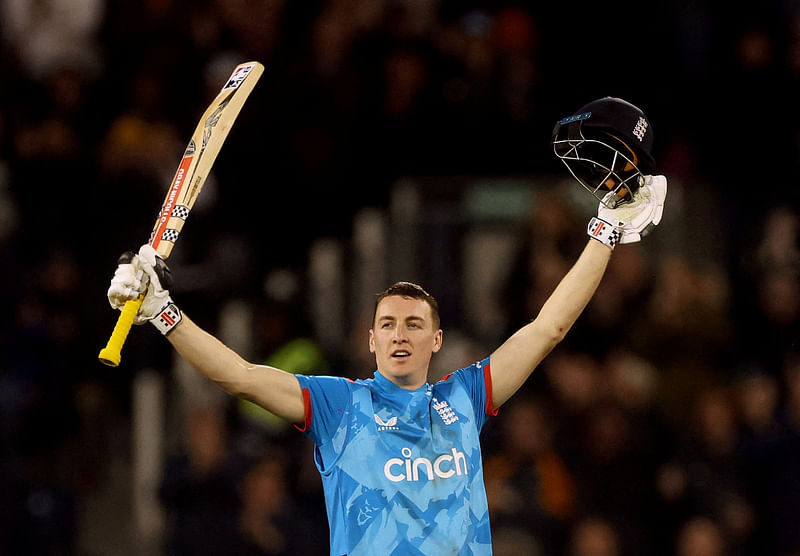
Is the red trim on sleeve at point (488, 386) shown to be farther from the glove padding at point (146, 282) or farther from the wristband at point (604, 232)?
the glove padding at point (146, 282)

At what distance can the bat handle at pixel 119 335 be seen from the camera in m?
4.78

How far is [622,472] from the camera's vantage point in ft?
27.7

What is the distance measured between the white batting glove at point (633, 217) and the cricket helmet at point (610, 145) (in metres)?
0.04

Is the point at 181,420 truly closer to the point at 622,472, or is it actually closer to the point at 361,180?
the point at 361,180

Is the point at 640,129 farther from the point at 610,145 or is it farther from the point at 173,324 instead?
the point at 173,324

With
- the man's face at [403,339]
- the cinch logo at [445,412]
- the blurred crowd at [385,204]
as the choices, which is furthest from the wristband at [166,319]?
the blurred crowd at [385,204]

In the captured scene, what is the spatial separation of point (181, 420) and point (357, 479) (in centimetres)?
428

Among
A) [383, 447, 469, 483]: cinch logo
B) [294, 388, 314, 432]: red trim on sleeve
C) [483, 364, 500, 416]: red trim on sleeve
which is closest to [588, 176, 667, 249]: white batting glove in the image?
[483, 364, 500, 416]: red trim on sleeve

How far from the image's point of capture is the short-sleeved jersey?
16.4ft

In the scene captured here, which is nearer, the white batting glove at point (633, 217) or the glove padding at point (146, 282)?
the glove padding at point (146, 282)

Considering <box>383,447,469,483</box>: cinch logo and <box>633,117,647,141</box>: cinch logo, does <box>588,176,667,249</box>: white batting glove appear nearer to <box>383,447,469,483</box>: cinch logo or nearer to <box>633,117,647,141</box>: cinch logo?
<box>633,117,647,141</box>: cinch logo

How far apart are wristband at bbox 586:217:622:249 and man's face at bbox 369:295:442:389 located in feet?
2.59

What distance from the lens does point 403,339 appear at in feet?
17.6

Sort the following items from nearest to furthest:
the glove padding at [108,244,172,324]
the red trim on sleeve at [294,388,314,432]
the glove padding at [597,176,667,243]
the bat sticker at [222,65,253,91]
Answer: the glove padding at [108,244,172,324] < the red trim on sleeve at [294,388,314,432] < the glove padding at [597,176,667,243] < the bat sticker at [222,65,253,91]
